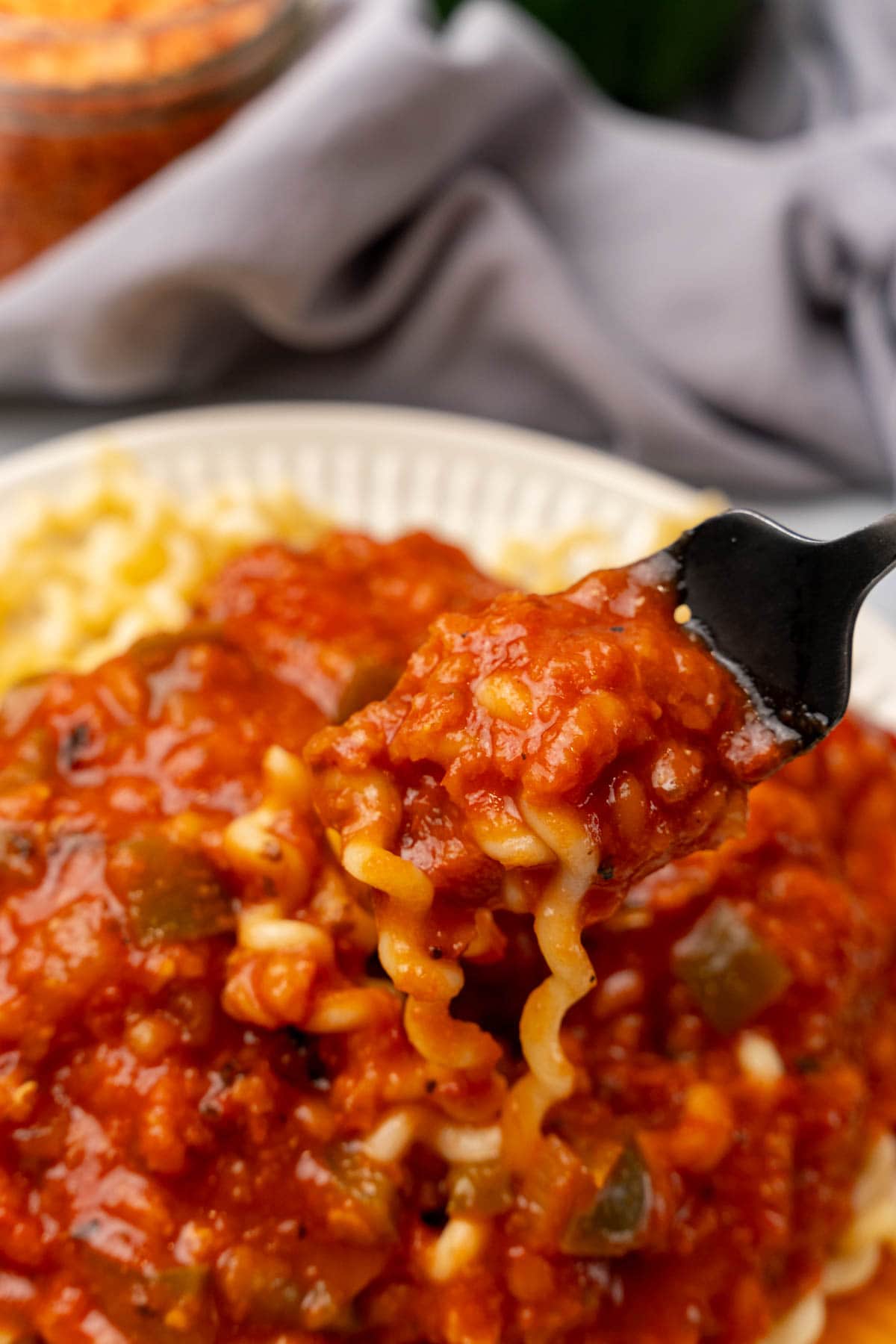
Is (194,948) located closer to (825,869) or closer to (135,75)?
(825,869)

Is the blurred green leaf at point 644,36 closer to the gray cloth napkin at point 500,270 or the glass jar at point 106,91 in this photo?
the gray cloth napkin at point 500,270

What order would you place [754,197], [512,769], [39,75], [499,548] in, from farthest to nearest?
1. [754,197]
2. [39,75]
3. [499,548]
4. [512,769]

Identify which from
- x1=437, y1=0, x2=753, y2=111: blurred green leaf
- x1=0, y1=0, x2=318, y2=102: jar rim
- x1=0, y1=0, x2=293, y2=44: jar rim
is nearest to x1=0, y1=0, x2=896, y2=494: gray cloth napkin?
x1=0, y1=0, x2=318, y2=102: jar rim

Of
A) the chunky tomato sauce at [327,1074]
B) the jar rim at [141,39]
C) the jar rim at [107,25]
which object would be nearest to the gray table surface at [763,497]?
the jar rim at [141,39]

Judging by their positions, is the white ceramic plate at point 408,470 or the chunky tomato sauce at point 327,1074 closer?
the chunky tomato sauce at point 327,1074

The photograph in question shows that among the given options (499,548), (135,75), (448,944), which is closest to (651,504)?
(499,548)

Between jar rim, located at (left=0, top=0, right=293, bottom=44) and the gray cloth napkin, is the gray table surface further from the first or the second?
jar rim, located at (left=0, top=0, right=293, bottom=44)

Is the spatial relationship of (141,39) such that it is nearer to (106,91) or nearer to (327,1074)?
(106,91)
